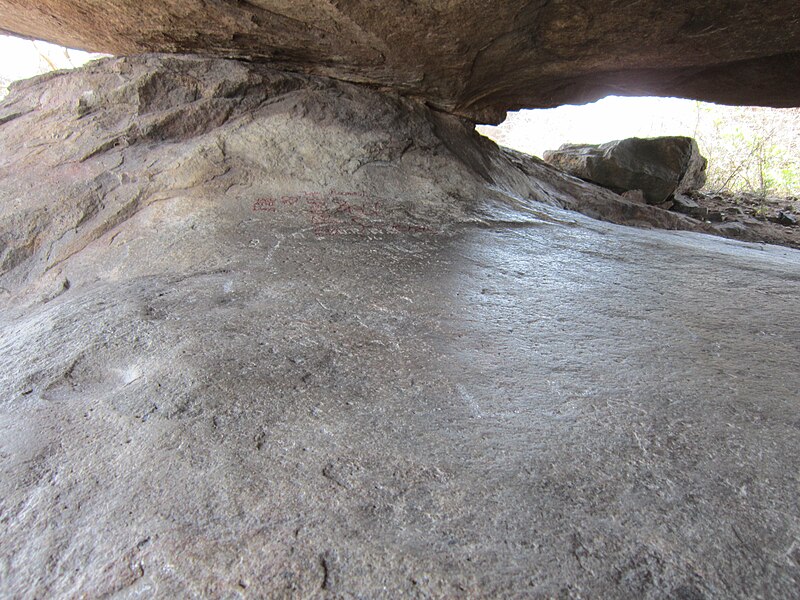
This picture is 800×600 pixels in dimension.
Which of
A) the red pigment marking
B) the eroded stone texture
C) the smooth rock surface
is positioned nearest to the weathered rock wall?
the red pigment marking

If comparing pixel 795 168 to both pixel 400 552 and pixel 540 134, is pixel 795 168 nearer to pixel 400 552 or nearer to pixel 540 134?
pixel 540 134

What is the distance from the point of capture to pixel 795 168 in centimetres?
1006

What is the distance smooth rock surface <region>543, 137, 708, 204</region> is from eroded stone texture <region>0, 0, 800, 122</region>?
2.13m

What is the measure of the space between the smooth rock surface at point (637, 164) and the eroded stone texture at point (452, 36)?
83.9 inches

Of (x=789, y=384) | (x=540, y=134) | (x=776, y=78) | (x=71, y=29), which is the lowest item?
(x=540, y=134)

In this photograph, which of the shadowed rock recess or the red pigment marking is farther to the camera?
the red pigment marking

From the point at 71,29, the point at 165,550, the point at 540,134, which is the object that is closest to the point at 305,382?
the point at 165,550

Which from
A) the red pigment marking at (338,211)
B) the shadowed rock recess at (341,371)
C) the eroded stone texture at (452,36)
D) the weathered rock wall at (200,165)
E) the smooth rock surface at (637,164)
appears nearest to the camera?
the shadowed rock recess at (341,371)

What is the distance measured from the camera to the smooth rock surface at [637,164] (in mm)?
6387

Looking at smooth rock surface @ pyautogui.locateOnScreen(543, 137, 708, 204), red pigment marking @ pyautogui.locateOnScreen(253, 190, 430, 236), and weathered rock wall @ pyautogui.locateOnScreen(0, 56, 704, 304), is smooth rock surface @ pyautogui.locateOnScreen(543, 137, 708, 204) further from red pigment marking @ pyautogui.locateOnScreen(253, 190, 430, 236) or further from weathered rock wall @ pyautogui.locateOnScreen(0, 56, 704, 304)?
red pigment marking @ pyautogui.locateOnScreen(253, 190, 430, 236)

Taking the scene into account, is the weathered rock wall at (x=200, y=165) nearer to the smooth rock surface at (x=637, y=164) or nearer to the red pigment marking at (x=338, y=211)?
the red pigment marking at (x=338, y=211)

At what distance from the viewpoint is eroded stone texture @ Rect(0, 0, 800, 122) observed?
3.10 metres

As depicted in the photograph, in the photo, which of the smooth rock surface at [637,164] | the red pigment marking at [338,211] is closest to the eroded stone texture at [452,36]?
the red pigment marking at [338,211]

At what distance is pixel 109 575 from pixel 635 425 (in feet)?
4.31
